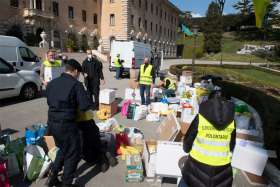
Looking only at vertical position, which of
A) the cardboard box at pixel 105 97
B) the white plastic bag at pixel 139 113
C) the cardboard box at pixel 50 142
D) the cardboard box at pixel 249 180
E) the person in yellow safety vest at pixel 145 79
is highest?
the person in yellow safety vest at pixel 145 79

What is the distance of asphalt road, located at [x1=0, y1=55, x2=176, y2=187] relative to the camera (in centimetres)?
479

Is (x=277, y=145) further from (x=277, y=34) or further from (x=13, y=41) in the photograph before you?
(x=277, y=34)

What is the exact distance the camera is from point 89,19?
45344 millimetres

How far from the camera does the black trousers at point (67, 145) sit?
406 centimetres

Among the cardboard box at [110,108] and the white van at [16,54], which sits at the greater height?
the white van at [16,54]

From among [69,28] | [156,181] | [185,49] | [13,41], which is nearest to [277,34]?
[185,49]

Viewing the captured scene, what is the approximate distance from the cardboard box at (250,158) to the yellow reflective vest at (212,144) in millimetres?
2350

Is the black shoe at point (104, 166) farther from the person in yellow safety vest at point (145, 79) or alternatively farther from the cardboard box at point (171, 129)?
the person in yellow safety vest at point (145, 79)

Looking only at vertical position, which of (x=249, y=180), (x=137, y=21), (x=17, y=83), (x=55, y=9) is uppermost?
(x=55, y=9)

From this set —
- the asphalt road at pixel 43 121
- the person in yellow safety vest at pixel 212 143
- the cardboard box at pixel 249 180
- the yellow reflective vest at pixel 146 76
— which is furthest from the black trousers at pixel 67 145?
the yellow reflective vest at pixel 146 76

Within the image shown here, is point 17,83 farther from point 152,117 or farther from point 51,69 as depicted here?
point 152,117

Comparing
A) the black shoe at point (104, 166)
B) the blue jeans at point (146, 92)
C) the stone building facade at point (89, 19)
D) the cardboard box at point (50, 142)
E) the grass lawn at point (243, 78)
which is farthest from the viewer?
the stone building facade at point (89, 19)

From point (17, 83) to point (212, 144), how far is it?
9.44 meters

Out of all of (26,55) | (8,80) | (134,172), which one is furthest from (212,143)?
(26,55)
